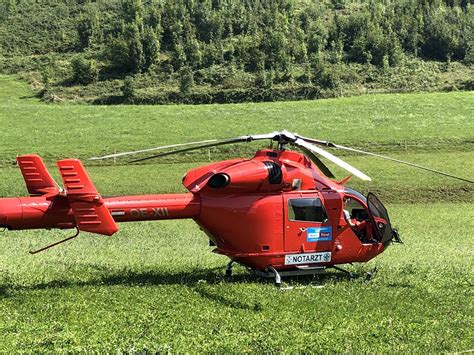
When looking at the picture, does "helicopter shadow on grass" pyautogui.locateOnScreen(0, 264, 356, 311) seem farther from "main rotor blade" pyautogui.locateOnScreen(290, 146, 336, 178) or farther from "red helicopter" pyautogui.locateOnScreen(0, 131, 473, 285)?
"main rotor blade" pyautogui.locateOnScreen(290, 146, 336, 178)

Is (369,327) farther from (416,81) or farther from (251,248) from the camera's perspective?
(416,81)

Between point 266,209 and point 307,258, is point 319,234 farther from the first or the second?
point 266,209

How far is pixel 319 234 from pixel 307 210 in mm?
652

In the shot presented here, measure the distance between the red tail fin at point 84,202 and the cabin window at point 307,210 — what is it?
160 inches

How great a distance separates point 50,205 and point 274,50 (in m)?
97.9

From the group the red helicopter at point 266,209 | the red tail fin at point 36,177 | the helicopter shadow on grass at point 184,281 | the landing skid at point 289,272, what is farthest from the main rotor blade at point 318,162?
the red tail fin at point 36,177

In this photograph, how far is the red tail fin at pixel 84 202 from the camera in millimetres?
10750

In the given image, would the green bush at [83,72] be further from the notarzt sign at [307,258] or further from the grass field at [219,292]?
the notarzt sign at [307,258]

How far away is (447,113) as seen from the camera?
2112 inches

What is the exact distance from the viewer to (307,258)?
42.7ft

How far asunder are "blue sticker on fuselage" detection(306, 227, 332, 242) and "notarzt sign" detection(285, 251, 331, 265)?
34 cm

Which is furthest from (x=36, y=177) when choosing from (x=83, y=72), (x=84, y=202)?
(x=83, y=72)

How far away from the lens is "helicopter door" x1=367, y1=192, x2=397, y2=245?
13711mm

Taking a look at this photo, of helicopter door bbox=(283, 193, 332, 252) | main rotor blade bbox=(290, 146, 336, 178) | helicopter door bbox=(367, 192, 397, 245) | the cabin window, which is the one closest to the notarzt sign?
helicopter door bbox=(283, 193, 332, 252)
